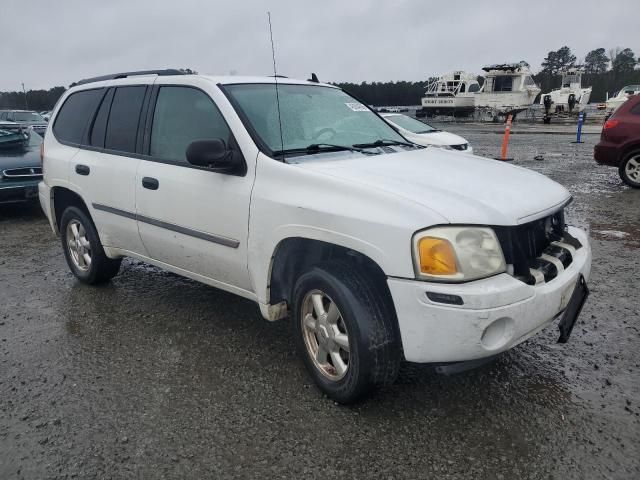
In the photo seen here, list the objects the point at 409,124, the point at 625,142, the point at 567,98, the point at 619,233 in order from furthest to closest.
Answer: the point at 567,98, the point at 409,124, the point at 625,142, the point at 619,233

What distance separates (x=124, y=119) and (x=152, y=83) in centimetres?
39

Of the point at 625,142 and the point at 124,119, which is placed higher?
the point at 124,119

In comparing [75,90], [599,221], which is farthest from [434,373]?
[599,221]

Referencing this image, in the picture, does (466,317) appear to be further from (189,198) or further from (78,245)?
(78,245)

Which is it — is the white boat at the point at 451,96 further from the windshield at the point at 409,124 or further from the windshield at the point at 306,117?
the windshield at the point at 306,117

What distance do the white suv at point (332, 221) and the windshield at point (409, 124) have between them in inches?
266

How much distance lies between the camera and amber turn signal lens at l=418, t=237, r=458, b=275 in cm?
231

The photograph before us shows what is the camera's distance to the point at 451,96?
40438 mm

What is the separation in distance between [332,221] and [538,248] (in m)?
1.12

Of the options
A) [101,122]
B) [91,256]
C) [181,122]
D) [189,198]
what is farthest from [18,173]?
[189,198]

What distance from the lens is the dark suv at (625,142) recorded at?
357 inches

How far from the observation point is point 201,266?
3455mm

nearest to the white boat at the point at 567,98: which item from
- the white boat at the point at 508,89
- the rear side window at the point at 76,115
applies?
the white boat at the point at 508,89

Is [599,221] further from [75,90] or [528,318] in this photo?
[75,90]
